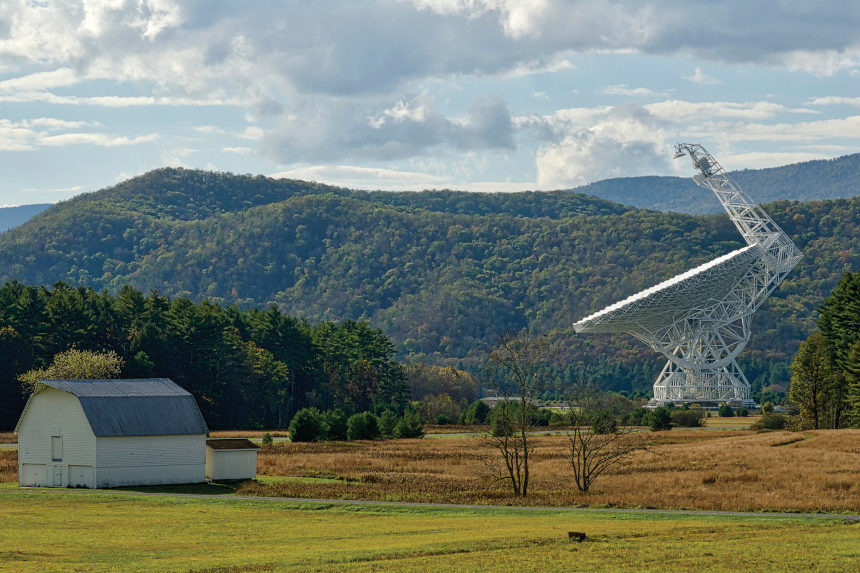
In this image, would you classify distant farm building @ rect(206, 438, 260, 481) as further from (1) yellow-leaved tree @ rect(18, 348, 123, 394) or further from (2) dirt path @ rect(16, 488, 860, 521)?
(1) yellow-leaved tree @ rect(18, 348, 123, 394)

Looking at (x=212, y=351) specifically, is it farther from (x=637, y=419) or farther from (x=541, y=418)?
(x=637, y=419)

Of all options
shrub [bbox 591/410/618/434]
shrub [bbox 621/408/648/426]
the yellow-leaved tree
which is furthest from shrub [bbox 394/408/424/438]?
shrub [bbox 591/410/618/434]

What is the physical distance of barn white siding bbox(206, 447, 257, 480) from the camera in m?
56.3

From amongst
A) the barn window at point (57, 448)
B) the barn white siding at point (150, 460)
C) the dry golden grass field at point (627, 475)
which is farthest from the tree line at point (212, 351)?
the barn white siding at point (150, 460)

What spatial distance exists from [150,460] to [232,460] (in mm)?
3645

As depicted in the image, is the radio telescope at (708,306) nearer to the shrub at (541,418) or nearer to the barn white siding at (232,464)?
the shrub at (541,418)

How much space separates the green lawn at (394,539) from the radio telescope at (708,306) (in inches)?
2823

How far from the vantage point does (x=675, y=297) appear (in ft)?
374

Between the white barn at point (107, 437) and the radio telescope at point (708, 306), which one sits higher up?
the radio telescope at point (708, 306)

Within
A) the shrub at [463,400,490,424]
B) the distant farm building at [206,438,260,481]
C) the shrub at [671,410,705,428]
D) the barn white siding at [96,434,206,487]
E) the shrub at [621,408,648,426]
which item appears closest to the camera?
the barn white siding at [96,434,206,487]

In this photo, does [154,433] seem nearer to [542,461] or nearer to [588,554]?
[542,461]

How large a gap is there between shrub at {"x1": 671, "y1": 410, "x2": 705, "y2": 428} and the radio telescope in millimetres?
9756

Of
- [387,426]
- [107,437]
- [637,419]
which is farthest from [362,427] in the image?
[107,437]

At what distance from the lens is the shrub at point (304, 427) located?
85438 mm
